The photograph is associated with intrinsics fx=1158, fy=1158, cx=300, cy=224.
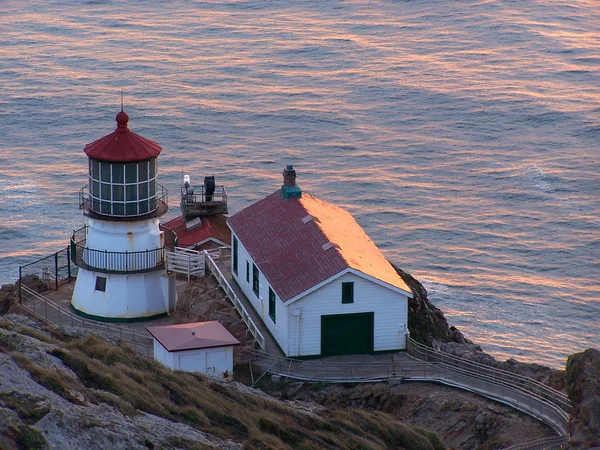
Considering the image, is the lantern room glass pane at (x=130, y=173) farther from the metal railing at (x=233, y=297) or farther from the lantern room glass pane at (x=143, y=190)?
the metal railing at (x=233, y=297)

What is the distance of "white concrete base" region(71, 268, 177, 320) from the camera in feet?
112

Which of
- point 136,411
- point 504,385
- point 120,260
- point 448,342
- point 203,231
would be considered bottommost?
point 448,342

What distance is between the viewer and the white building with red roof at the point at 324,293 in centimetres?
3030

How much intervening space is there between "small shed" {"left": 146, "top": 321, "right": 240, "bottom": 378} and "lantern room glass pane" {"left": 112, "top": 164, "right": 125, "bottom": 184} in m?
4.84

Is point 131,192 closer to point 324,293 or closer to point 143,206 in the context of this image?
point 143,206

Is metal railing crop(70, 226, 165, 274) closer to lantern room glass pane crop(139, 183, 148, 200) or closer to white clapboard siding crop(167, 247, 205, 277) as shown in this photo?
white clapboard siding crop(167, 247, 205, 277)

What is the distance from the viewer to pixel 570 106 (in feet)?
271

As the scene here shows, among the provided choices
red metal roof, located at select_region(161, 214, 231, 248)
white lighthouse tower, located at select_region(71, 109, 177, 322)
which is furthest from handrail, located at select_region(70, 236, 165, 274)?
red metal roof, located at select_region(161, 214, 231, 248)

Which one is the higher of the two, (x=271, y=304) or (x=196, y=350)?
(x=271, y=304)

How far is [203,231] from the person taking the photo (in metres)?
42.4

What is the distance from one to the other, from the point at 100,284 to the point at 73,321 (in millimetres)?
1337

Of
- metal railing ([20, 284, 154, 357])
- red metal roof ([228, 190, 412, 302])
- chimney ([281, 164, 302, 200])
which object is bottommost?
metal railing ([20, 284, 154, 357])

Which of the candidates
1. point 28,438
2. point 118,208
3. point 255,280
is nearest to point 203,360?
point 255,280

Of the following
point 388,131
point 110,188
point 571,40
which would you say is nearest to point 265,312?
point 110,188
